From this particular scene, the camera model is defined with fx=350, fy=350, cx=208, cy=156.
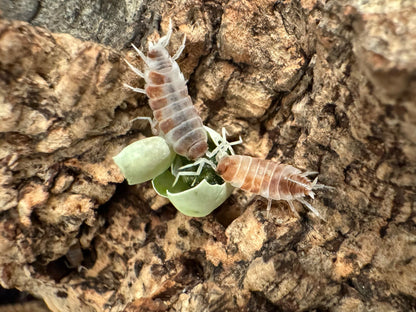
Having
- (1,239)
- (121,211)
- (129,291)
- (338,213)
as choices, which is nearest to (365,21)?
(338,213)

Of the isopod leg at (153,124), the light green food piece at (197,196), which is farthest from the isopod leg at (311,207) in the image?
the isopod leg at (153,124)

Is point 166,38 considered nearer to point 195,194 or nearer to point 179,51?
point 179,51

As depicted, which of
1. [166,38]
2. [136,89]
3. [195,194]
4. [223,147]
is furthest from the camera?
[223,147]

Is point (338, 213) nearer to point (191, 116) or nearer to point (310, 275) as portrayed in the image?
point (310, 275)

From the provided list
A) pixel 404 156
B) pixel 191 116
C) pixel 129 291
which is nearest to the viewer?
pixel 404 156

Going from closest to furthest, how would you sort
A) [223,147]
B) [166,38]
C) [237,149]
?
1. [166,38]
2. [223,147]
3. [237,149]

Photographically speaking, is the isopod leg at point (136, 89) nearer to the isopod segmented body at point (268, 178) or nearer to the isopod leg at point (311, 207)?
the isopod segmented body at point (268, 178)

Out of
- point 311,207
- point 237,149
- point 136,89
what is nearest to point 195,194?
point 237,149
